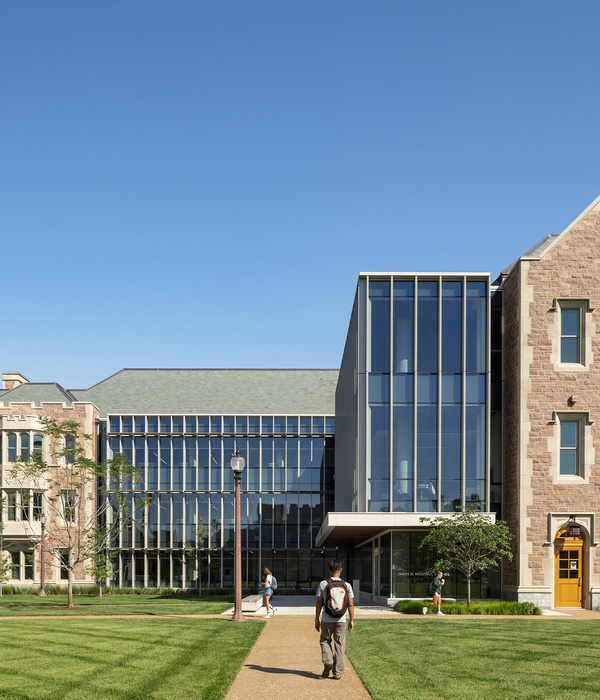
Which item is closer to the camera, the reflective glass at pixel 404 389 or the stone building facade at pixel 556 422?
the stone building facade at pixel 556 422

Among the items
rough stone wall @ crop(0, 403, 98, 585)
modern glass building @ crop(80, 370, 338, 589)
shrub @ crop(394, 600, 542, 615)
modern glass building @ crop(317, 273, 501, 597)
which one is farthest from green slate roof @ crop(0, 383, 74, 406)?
shrub @ crop(394, 600, 542, 615)

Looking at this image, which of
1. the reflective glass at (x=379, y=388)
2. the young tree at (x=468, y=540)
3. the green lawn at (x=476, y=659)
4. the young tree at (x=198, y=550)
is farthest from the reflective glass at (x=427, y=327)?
the young tree at (x=198, y=550)

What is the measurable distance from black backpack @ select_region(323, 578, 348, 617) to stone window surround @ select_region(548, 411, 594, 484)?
65.6 ft

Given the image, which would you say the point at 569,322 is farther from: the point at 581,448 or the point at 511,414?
the point at 581,448

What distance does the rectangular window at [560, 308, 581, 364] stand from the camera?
104 feet

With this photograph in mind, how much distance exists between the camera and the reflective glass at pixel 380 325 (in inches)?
1266

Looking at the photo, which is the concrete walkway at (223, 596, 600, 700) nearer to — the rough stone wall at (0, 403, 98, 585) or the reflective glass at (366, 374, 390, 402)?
the reflective glass at (366, 374, 390, 402)

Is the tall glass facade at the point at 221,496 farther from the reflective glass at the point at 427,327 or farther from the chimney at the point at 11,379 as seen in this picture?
the reflective glass at the point at 427,327

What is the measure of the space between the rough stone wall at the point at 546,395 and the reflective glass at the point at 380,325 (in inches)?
195

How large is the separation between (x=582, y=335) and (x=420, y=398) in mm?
6651

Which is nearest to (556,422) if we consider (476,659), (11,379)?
(476,659)

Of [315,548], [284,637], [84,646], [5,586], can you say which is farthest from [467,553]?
[5,586]

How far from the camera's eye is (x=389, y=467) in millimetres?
31688

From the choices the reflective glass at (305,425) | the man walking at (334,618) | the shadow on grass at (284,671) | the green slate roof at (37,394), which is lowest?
the shadow on grass at (284,671)
